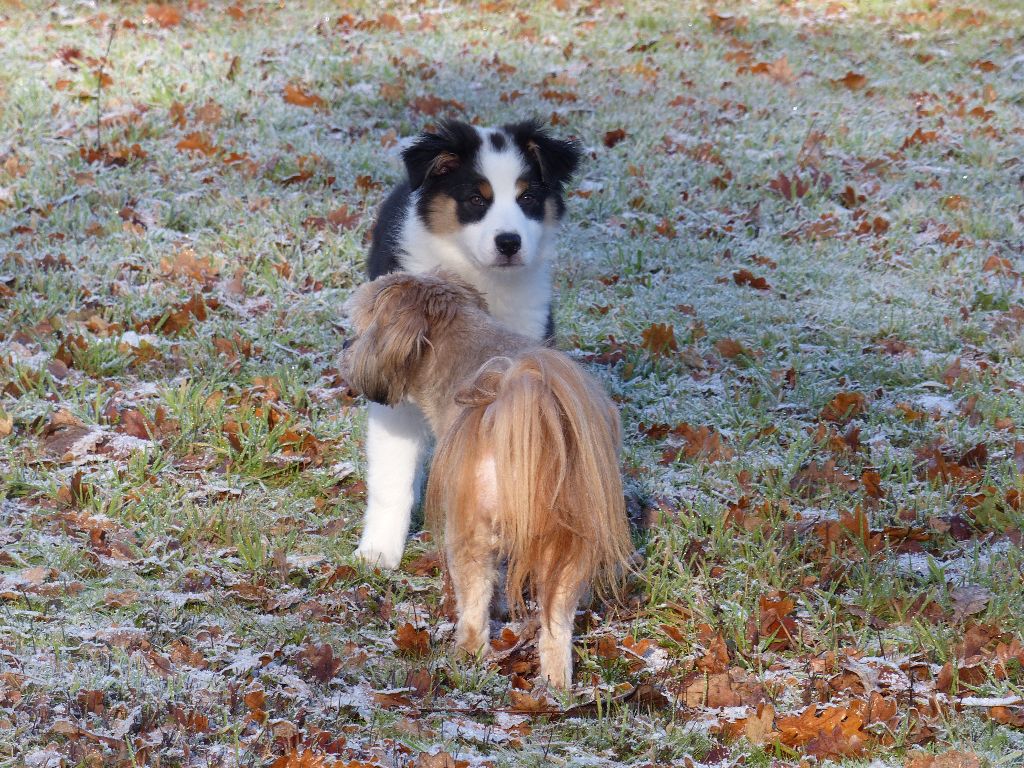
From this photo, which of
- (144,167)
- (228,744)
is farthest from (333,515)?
(144,167)

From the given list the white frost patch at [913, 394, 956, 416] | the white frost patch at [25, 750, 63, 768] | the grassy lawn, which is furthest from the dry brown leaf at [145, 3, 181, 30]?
the white frost patch at [25, 750, 63, 768]

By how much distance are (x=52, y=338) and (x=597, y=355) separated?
3.29 metres

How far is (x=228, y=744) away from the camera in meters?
3.33

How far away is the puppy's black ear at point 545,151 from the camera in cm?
559

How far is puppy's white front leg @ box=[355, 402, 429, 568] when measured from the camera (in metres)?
4.76

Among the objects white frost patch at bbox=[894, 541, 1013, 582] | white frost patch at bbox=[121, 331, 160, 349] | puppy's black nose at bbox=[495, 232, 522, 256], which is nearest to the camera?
white frost patch at bbox=[894, 541, 1013, 582]

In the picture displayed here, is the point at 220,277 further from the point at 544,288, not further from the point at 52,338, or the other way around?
the point at 544,288

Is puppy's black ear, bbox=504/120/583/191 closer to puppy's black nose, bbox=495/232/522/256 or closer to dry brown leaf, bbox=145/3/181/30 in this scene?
puppy's black nose, bbox=495/232/522/256

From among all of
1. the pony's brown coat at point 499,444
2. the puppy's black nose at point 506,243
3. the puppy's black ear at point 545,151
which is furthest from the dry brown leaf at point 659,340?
the pony's brown coat at point 499,444

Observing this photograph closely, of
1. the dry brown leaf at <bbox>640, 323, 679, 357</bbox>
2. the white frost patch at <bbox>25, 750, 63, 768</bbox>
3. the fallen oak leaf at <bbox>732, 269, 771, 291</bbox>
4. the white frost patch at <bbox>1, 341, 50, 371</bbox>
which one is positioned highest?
the fallen oak leaf at <bbox>732, 269, 771, 291</bbox>

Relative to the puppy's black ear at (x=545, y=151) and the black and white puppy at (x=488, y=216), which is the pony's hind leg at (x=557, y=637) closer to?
the black and white puppy at (x=488, y=216)

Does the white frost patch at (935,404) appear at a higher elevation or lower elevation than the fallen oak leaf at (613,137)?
lower

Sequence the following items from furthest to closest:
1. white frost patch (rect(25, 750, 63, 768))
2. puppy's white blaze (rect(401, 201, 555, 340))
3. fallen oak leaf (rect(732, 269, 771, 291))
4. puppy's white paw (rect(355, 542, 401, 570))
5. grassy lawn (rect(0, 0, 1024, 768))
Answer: fallen oak leaf (rect(732, 269, 771, 291)) → puppy's white blaze (rect(401, 201, 555, 340)) → puppy's white paw (rect(355, 542, 401, 570)) → grassy lawn (rect(0, 0, 1024, 768)) → white frost patch (rect(25, 750, 63, 768))

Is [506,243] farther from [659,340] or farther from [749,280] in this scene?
[749,280]
